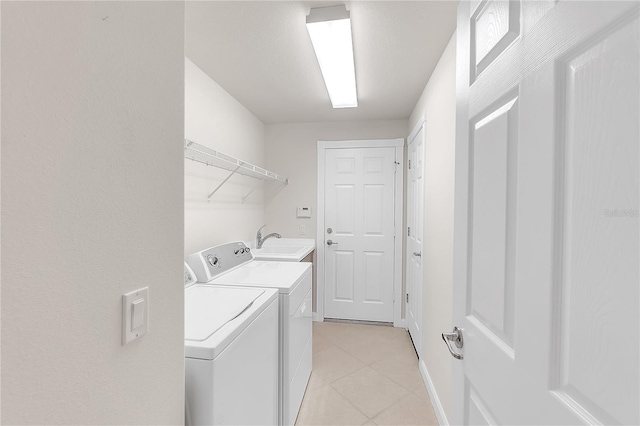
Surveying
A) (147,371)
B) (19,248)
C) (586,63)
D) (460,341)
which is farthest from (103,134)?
(460,341)

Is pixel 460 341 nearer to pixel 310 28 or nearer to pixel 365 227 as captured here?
pixel 310 28

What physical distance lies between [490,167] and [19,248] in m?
0.92

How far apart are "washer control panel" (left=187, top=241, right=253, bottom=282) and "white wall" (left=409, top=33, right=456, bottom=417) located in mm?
1458

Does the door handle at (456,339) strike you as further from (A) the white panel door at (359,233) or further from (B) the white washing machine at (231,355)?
(A) the white panel door at (359,233)

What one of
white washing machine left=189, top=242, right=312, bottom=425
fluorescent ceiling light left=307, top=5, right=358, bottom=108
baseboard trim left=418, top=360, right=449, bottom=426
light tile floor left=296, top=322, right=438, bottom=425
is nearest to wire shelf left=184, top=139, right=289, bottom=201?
white washing machine left=189, top=242, right=312, bottom=425

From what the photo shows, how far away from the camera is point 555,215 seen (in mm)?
501

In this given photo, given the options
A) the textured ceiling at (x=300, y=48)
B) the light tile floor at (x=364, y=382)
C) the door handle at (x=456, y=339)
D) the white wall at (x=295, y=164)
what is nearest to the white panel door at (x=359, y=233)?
the white wall at (x=295, y=164)

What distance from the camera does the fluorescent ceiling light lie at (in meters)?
1.49

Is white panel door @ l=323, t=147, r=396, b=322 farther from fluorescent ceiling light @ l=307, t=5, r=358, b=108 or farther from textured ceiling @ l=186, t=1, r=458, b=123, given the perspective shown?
fluorescent ceiling light @ l=307, t=5, r=358, b=108

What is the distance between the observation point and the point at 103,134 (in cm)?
55

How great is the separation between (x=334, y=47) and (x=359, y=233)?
208 centimetres

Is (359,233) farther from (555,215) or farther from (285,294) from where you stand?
(555,215)

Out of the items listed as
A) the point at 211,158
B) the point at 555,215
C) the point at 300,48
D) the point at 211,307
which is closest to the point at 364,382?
the point at 211,307

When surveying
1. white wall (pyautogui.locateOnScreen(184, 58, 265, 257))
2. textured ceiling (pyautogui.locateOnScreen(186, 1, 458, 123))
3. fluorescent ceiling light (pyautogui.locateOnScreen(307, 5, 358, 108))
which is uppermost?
textured ceiling (pyautogui.locateOnScreen(186, 1, 458, 123))
